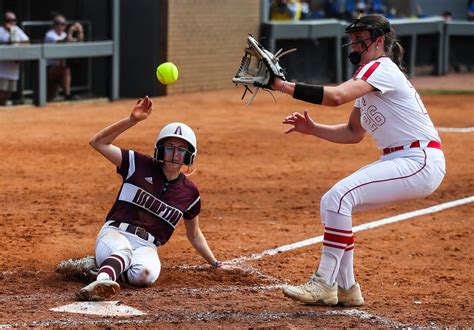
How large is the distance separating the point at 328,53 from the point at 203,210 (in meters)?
13.1

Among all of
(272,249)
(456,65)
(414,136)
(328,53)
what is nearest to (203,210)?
(272,249)

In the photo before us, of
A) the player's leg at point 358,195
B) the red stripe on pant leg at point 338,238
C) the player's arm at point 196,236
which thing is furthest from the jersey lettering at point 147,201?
the red stripe on pant leg at point 338,238

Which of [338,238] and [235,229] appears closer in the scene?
[338,238]

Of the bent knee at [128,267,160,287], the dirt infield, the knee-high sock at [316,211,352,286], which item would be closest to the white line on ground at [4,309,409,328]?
the dirt infield

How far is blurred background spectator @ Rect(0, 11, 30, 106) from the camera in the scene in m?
16.0

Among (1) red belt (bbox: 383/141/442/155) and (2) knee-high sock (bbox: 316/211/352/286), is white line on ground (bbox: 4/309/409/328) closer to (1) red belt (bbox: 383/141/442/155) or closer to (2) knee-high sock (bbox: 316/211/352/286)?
(2) knee-high sock (bbox: 316/211/352/286)

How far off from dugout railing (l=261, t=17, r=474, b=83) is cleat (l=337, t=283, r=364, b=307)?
46.3 ft

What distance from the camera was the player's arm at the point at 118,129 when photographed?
6441 millimetres

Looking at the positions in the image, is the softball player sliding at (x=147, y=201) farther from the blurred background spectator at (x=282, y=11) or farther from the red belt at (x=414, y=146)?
the blurred background spectator at (x=282, y=11)

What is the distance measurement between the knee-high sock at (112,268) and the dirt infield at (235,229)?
0.57ft

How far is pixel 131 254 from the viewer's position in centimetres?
653

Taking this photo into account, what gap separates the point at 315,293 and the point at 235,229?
269cm

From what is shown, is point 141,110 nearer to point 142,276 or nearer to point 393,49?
point 142,276

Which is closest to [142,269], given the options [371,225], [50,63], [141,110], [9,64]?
[141,110]
